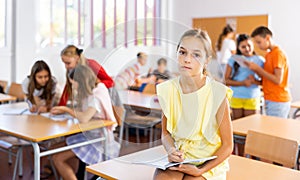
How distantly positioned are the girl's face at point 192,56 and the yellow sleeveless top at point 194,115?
0.08m

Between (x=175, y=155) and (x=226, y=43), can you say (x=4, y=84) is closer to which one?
(x=226, y=43)

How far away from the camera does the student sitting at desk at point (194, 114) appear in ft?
4.23

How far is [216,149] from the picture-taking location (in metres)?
1.45

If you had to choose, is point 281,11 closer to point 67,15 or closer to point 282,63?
point 282,63

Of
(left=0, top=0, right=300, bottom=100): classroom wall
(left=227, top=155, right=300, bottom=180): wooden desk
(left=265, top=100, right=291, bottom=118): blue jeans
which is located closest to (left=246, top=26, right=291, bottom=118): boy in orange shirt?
(left=265, top=100, right=291, bottom=118): blue jeans

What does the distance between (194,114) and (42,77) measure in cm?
212

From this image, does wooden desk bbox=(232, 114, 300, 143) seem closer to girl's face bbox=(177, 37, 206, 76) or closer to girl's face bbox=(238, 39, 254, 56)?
girl's face bbox=(238, 39, 254, 56)

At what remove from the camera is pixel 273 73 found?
324 centimetres

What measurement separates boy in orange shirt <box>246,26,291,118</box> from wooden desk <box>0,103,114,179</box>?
1.72 m

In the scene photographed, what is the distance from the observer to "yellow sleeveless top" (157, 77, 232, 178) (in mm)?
1324

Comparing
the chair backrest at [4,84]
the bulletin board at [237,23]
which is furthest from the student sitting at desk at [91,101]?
the bulletin board at [237,23]

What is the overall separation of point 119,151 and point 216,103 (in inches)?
21.3

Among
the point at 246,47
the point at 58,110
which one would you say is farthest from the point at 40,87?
the point at 246,47

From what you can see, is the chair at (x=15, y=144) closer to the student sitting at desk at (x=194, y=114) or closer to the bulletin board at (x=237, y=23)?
the student sitting at desk at (x=194, y=114)
